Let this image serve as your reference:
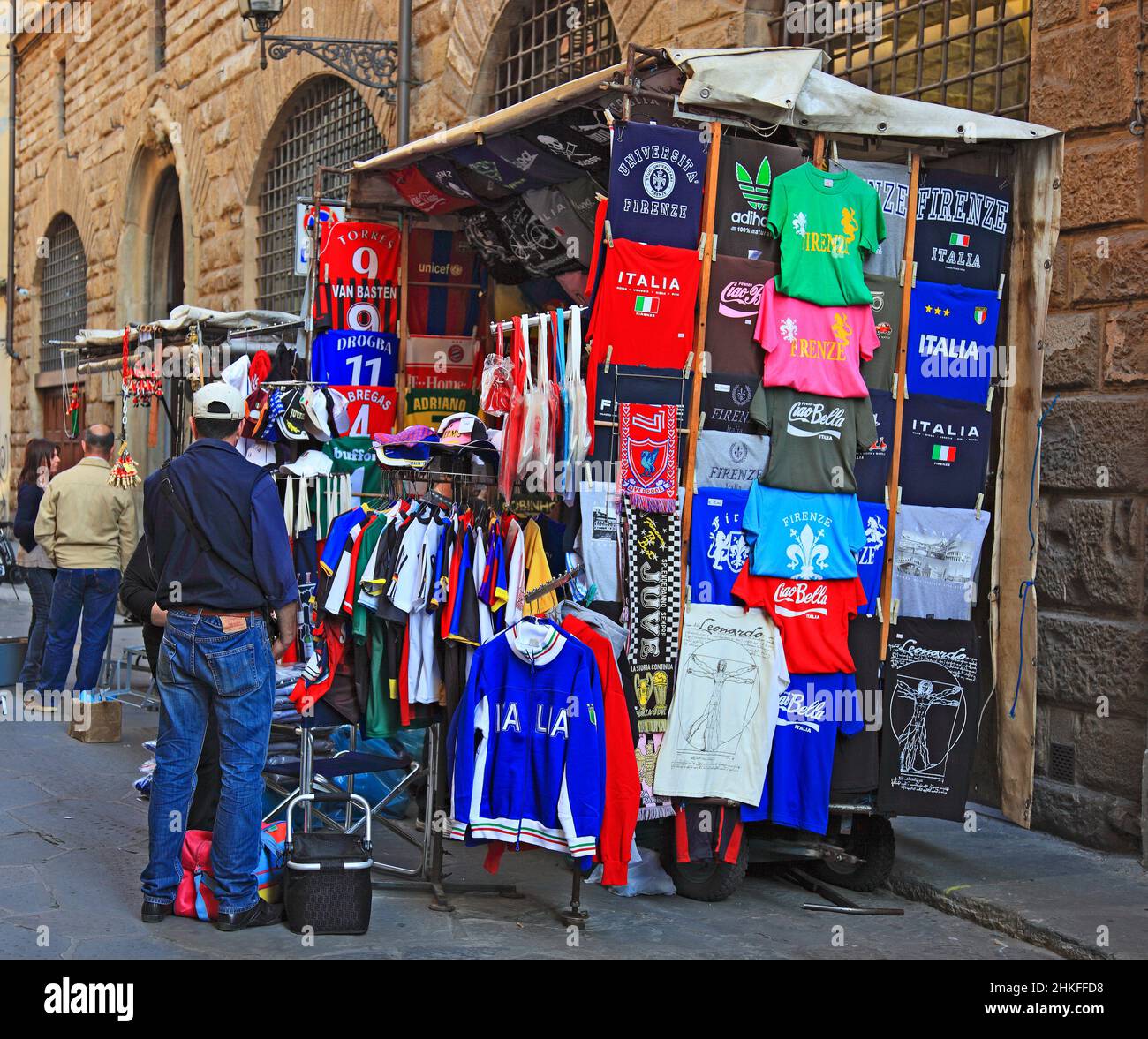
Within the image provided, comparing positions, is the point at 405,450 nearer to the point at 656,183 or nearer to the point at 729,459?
the point at 729,459

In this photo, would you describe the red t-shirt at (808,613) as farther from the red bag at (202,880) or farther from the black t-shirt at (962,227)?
the red bag at (202,880)

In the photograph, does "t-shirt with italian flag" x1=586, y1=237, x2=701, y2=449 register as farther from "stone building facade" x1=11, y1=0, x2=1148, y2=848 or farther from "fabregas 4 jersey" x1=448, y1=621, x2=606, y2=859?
"stone building facade" x1=11, y1=0, x2=1148, y2=848

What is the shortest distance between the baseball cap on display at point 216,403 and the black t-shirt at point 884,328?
2.72 meters

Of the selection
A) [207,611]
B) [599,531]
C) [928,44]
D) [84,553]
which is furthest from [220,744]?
[928,44]

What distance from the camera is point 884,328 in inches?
248

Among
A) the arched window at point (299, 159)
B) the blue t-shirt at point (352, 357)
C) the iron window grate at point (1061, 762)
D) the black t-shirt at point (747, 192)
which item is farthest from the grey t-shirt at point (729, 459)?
the arched window at point (299, 159)

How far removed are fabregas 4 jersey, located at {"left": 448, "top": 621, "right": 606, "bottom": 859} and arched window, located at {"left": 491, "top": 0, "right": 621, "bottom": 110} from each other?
219 inches

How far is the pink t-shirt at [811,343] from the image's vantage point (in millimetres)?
6090

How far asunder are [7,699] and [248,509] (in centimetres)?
564

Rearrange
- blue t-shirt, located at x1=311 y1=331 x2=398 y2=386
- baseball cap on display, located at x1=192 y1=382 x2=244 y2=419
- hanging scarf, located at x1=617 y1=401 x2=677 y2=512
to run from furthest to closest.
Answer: blue t-shirt, located at x1=311 y1=331 x2=398 y2=386, hanging scarf, located at x1=617 y1=401 x2=677 y2=512, baseball cap on display, located at x1=192 y1=382 x2=244 y2=419

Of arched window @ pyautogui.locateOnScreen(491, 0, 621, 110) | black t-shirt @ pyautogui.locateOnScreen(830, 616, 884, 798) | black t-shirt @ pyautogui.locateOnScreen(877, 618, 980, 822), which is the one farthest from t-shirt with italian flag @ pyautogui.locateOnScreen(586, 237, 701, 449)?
arched window @ pyautogui.locateOnScreen(491, 0, 621, 110)

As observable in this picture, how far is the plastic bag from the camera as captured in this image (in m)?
6.77

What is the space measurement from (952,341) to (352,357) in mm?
3801
